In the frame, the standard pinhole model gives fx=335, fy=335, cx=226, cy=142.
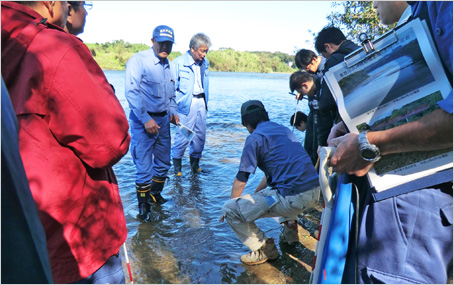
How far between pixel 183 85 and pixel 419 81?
5.34 meters

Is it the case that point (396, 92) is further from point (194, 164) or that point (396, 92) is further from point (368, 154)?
point (194, 164)

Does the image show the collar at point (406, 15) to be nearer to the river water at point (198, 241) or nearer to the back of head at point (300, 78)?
the river water at point (198, 241)

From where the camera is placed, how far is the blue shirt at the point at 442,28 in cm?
122

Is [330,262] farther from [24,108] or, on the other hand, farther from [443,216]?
[24,108]

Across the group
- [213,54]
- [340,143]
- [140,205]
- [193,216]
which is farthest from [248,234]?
[213,54]

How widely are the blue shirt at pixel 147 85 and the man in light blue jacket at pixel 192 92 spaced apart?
5.05 ft

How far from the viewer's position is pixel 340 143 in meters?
1.57

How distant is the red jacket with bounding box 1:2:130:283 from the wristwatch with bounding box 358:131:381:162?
3.74ft

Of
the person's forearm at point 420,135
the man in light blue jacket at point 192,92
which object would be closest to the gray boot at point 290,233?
the person's forearm at point 420,135

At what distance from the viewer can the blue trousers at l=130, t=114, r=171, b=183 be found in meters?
4.52

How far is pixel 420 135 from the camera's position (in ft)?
4.30

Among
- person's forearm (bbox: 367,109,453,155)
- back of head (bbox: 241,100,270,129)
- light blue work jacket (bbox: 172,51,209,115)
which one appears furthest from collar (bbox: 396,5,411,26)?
light blue work jacket (bbox: 172,51,209,115)

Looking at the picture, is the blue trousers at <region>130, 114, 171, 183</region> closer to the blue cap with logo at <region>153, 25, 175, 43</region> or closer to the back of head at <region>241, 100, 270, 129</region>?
the blue cap with logo at <region>153, 25, 175, 43</region>

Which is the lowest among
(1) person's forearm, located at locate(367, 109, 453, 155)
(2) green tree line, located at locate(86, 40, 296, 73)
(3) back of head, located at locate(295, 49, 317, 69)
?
(2) green tree line, located at locate(86, 40, 296, 73)
